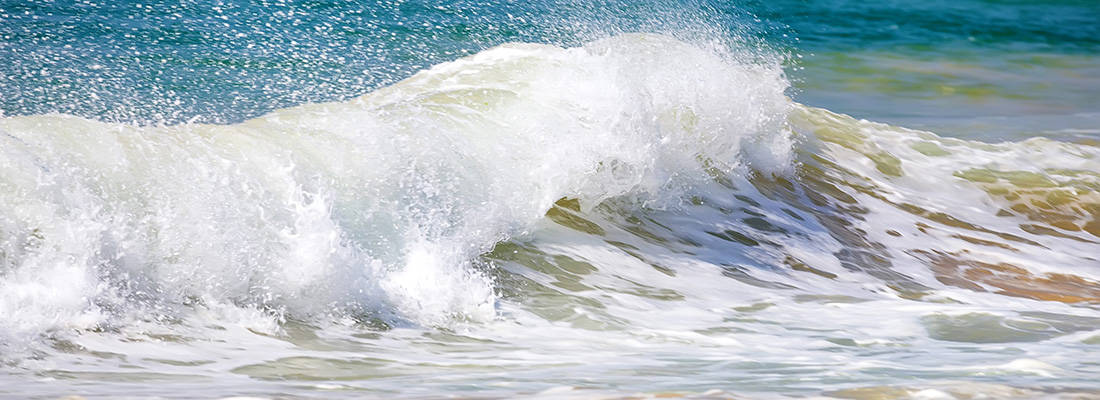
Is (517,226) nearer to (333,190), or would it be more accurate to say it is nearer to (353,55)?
(333,190)

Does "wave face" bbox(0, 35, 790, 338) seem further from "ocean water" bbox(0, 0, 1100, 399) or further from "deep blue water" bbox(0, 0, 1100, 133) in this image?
"deep blue water" bbox(0, 0, 1100, 133)

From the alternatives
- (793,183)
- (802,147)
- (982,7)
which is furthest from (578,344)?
(982,7)

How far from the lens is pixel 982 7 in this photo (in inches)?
742

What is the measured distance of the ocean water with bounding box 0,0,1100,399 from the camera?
3025 millimetres

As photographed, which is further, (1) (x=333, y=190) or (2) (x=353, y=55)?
(2) (x=353, y=55)

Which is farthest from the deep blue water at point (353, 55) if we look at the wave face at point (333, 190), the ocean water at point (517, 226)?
the wave face at point (333, 190)

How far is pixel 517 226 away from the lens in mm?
4496

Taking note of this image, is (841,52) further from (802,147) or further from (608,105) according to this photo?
(608,105)

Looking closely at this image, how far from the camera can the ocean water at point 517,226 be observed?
119 inches

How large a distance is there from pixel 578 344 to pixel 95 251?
1.34 m

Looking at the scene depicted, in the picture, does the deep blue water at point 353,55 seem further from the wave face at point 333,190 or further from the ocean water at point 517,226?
the wave face at point 333,190

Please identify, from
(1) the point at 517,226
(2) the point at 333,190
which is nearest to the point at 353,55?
(1) the point at 517,226

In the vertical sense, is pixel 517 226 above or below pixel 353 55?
below

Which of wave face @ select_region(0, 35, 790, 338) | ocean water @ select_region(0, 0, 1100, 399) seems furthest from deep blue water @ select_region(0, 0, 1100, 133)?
wave face @ select_region(0, 35, 790, 338)
